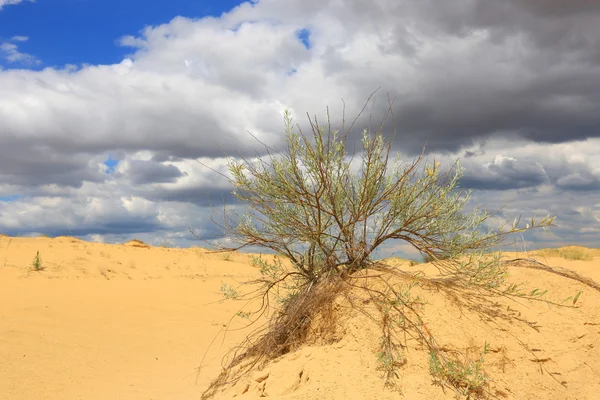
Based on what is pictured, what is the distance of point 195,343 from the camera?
960cm

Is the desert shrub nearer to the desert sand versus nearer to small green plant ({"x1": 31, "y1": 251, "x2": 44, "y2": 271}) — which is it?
the desert sand

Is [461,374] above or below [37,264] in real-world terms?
above

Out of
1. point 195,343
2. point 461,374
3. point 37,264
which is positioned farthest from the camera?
point 37,264

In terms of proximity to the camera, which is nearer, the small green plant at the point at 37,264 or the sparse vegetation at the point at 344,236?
the sparse vegetation at the point at 344,236

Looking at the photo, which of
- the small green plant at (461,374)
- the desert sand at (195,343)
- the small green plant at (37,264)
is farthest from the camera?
the small green plant at (37,264)

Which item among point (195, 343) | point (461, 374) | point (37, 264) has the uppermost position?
point (461, 374)

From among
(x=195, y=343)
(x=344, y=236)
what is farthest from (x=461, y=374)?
(x=195, y=343)

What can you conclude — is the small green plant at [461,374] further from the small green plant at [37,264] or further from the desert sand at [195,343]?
the small green plant at [37,264]

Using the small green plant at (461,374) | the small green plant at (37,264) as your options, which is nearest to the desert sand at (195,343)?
the small green plant at (461,374)

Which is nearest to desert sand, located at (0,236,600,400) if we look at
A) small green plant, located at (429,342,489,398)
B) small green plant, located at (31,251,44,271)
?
small green plant, located at (429,342,489,398)

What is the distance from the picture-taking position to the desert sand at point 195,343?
484cm

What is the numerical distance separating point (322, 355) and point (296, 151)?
2.32 metres

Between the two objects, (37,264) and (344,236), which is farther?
(37,264)

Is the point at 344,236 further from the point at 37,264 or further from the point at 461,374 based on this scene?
the point at 37,264
